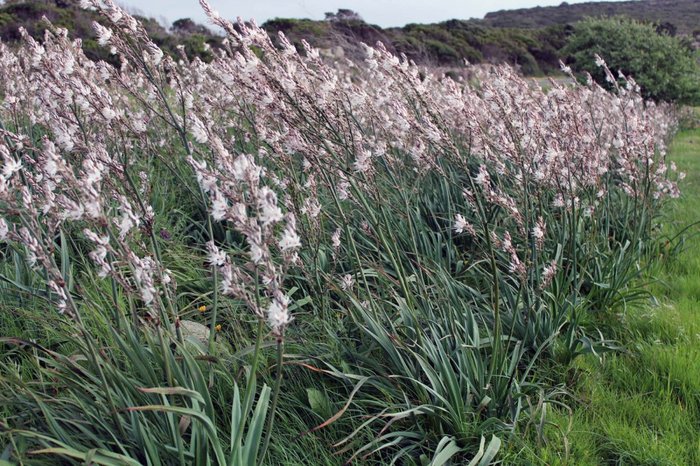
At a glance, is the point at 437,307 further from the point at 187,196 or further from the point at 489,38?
the point at 489,38

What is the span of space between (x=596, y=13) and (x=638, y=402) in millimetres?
58478

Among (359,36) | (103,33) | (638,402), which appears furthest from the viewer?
(359,36)

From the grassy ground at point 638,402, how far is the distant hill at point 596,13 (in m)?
50.7

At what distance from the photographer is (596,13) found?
53812 millimetres

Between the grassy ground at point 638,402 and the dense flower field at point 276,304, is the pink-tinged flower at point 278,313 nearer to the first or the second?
the dense flower field at point 276,304

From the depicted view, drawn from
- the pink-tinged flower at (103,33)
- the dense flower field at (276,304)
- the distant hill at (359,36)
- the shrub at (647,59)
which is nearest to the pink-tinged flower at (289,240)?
the dense flower field at (276,304)

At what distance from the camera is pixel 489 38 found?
30156 mm

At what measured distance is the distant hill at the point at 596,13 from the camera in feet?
172

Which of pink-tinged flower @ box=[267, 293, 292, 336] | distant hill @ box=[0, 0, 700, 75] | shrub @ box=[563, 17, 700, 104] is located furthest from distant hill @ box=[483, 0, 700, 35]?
pink-tinged flower @ box=[267, 293, 292, 336]

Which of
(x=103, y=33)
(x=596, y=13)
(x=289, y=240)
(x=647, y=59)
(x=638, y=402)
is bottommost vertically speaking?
(x=638, y=402)

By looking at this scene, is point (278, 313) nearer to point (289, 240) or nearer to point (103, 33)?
point (289, 240)

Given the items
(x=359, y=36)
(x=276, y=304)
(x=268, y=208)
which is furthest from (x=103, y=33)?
(x=359, y=36)

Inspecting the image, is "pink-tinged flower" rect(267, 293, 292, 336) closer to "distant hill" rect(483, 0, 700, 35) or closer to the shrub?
the shrub

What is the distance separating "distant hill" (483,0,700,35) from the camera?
52406 mm
